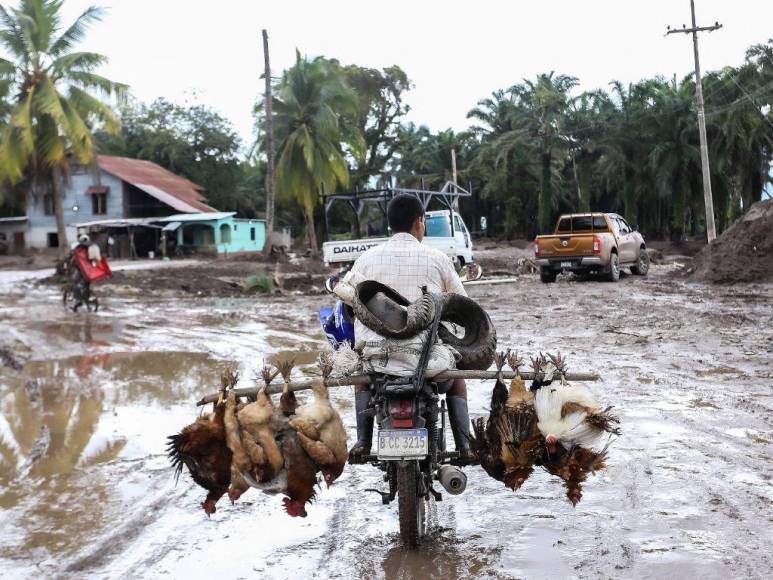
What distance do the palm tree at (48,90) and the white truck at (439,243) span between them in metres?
15.6

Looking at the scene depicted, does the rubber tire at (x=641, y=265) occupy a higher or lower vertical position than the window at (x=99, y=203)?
lower

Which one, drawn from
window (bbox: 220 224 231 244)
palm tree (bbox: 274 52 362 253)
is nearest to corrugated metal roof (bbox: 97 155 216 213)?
window (bbox: 220 224 231 244)

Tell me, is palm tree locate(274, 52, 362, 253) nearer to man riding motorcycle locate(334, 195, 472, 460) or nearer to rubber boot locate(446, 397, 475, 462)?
man riding motorcycle locate(334, 195, 472, 460)

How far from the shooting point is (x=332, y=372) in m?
4.34

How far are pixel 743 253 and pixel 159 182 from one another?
1521 inches

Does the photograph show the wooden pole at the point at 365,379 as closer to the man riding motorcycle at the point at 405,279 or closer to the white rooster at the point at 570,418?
the white rooster at the point at 570,418

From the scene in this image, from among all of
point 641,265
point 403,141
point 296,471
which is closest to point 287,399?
point 296,471

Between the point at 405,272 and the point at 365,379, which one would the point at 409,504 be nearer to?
the point at 365,379

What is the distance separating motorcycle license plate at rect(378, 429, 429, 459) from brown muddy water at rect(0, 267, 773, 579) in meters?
0.58

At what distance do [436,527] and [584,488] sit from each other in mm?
1101

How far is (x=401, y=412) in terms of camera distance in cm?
400

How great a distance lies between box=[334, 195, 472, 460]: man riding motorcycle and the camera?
442 cm

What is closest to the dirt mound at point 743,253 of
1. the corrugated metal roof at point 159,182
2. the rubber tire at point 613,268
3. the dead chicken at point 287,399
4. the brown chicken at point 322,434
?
the rubber tire at point 613,268

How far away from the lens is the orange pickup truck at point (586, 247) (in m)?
22.0
